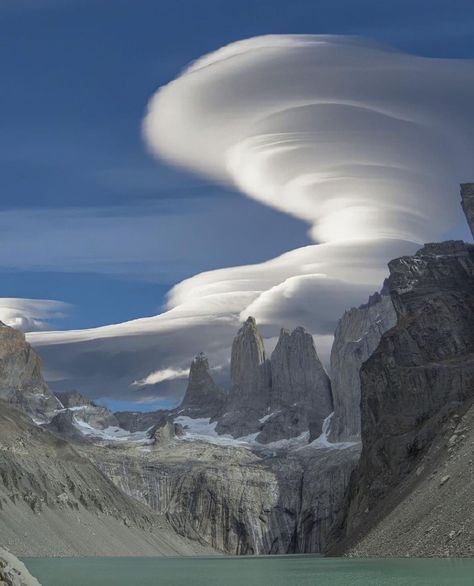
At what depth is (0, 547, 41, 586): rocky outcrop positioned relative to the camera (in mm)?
48312

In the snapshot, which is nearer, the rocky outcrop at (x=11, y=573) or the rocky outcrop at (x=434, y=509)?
the rocky outcrop at (x=11, y=573)

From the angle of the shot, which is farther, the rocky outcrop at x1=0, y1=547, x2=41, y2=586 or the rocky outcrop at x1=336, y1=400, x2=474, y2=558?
the rocky outcrop at x1=336, y1=400, x2=474, y2=558

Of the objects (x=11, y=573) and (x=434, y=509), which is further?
(x=434, y=509)

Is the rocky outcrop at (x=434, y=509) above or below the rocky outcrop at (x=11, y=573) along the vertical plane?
below

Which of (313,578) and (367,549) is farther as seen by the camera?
(367,549)

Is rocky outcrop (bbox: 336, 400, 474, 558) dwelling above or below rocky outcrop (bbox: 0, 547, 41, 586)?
below

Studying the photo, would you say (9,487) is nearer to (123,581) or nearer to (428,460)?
(428,460)

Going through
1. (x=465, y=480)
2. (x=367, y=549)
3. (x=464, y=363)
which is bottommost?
(x=367, y=549)

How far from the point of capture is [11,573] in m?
49.9

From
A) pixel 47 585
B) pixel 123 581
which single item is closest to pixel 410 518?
pixel 123 581

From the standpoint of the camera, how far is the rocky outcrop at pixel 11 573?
48.3 metres

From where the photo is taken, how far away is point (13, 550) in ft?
530

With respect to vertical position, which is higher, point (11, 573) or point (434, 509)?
point (11, 573)

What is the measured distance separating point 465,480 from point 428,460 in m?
26.5
